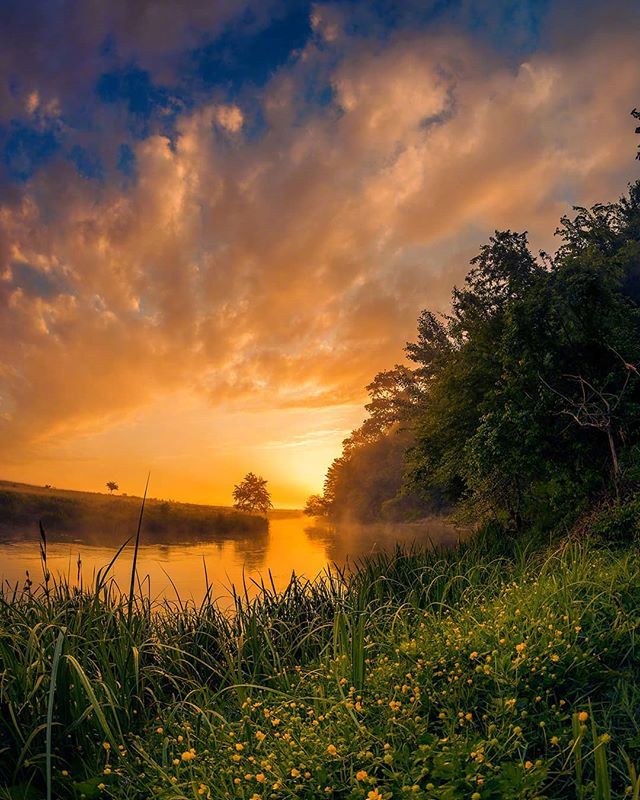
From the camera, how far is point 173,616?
6930 millimetres

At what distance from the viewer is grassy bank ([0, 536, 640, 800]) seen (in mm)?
2742

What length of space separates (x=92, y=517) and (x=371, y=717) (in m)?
44.1

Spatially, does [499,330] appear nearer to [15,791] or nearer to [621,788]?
[621,788]

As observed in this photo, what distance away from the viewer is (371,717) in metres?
3.63

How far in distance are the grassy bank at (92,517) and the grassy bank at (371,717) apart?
36.4m

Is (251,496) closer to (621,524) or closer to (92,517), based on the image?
(92,517)

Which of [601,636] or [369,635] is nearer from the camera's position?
[601,636]

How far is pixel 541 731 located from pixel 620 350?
464 inches

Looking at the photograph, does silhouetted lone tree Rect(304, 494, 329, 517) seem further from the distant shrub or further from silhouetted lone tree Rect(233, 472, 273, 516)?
the distant shrub

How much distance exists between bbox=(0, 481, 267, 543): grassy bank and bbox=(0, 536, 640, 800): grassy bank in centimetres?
3643

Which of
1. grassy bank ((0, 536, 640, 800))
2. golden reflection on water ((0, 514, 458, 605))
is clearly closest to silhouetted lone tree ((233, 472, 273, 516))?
golden reflection on water ((0, 514, 458, 605))

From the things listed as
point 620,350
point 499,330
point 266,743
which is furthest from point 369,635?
point 499,330

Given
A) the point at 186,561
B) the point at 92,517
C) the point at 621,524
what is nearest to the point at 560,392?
the point at 621,524

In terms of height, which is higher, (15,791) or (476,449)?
(476,449)
